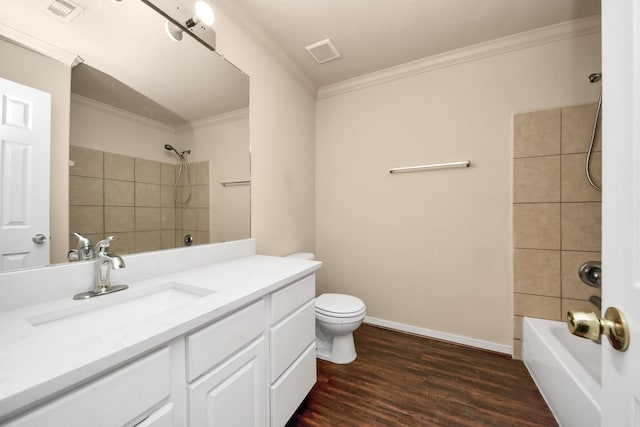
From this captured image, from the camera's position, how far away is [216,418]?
0.78 metres

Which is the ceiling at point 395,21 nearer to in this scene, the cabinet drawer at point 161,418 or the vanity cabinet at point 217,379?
the vanity cabinet at point 217,379

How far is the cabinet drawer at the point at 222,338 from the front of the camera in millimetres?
711

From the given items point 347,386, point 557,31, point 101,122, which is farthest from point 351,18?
point 347,386

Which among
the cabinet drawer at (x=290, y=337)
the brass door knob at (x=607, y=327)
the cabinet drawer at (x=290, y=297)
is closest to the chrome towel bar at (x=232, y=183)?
the cabinet drawer at (x=290, y=297)

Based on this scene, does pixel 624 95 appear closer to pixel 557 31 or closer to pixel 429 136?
pixel 429 136

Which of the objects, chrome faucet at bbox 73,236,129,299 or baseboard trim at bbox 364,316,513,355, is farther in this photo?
baseboard trim at bbox 364,316,513,355

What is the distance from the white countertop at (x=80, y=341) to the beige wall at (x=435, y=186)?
1.47 m

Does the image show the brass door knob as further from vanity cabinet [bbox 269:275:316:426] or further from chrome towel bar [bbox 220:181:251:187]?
chrome towel bar [bbox 220:181:251:187]

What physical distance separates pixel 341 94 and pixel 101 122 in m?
1.98

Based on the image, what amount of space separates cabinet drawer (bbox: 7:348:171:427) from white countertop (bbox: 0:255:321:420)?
0.03 meters

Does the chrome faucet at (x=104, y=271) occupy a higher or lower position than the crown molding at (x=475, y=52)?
lower

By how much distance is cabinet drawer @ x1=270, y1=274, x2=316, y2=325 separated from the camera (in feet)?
3.43

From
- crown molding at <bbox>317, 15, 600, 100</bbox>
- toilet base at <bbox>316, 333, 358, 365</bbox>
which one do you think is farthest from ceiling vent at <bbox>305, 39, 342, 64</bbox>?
toilet base at <bbox>316, 333, 358, 365</bbox>

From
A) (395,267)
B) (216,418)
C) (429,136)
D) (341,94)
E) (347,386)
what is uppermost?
(341,94)
